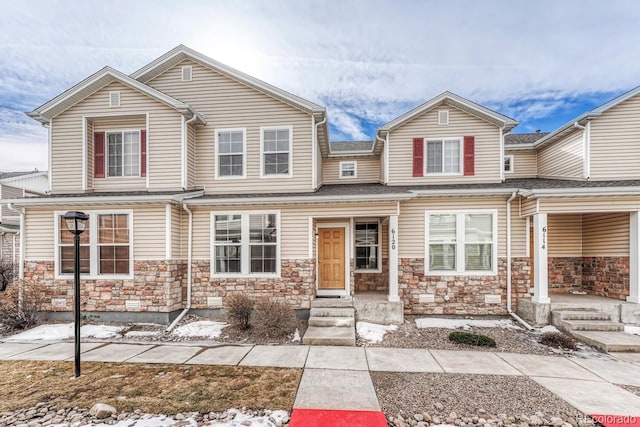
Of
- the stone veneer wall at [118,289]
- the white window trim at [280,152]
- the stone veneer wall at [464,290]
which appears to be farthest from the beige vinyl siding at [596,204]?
the stone veneer wall at [118,289]

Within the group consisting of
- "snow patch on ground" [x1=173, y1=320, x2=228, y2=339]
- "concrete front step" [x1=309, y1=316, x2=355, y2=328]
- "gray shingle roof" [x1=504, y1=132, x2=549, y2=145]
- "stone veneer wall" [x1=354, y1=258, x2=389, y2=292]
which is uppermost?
"gray shingle roof" [x1=504, y1=132, x2=549, y2=145]

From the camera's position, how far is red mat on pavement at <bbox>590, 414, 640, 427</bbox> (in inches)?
135

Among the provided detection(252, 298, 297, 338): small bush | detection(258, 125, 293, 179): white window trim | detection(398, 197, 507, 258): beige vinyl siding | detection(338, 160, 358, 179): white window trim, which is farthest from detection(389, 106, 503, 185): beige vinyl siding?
detection(252, 298, 297, 338): small bush

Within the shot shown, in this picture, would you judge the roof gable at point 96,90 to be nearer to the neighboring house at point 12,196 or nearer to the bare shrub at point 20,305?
the bare shrub at point 20,305

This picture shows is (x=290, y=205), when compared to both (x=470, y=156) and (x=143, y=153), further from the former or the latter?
(x=470, y=156)

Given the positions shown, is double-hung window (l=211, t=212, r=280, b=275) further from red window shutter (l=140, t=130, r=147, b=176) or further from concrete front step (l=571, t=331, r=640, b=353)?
concrete front step (l=571, t=331, r=640, b=353)

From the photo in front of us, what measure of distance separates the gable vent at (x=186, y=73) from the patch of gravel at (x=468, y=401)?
32.6 ft

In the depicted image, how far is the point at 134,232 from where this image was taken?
7.88 meters

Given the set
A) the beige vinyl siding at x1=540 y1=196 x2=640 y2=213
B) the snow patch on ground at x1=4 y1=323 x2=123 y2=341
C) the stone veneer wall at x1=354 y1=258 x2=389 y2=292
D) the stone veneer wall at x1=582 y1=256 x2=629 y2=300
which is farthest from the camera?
the stone veneer wall at x1=354 y1=258 x2=389 y2=292

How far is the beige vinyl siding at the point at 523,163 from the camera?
10953 millimetres

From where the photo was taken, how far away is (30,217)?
26.7 feet

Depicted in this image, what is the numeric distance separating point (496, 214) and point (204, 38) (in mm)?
Result: 10954

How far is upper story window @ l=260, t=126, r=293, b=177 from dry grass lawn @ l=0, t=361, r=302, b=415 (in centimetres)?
569

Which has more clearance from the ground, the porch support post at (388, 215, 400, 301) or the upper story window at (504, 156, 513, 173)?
the upper story window at (504, 156, 513, 173)
